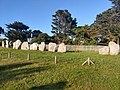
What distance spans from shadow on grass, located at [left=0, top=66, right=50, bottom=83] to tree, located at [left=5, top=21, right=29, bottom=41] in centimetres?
5904

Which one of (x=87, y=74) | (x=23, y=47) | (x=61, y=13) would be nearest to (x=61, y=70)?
(x=87, y=74)

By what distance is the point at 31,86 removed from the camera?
17.3 meters

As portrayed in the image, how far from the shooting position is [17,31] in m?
81.9

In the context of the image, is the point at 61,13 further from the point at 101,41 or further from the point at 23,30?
the point at 101,41

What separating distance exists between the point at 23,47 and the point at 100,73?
28.0m

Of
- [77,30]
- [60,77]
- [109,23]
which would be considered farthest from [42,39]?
[60,77]

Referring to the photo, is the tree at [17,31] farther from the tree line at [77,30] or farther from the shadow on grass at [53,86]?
the shadow on grass at [53,86]

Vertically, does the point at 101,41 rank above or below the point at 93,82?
above

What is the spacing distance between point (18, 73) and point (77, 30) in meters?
51.4

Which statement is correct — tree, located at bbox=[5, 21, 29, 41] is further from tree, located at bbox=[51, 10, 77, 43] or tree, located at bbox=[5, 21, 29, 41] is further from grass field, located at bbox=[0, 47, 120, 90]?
grass field, located at bbox=[0, 47, 120, 90]

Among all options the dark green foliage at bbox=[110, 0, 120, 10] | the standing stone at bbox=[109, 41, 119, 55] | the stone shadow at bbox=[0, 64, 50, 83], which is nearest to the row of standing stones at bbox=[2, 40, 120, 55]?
the standing stone at bbox=[109, 41, 119, 55]

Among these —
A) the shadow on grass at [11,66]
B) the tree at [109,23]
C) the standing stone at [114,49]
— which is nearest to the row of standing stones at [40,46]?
the standing stone at [114,49]

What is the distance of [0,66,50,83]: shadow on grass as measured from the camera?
746 inches

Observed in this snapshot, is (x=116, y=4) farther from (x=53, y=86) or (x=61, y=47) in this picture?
(x=53, y=86)
